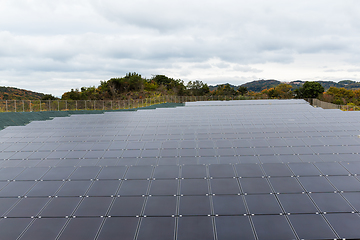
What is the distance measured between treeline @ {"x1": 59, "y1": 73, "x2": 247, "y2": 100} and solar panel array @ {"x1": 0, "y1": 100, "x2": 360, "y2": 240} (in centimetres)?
9182

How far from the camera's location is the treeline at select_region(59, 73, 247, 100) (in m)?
109

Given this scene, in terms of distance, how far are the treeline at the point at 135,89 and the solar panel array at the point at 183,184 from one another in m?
91.8

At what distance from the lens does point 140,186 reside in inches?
428

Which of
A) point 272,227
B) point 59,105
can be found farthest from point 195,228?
point 59,105

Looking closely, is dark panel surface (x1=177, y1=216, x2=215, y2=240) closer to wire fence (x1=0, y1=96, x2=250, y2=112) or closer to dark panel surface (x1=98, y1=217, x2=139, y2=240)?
Result: dark panel surface (x1=98, y1=217, x2=139, y2=240)

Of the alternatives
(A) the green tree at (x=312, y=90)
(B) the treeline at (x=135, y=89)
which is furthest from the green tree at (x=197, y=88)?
(A) the green tree at (x=312, y=90)

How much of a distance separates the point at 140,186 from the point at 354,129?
55.3 ft

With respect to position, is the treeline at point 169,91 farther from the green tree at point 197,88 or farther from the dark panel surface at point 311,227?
the dark panel surface at point 311,227

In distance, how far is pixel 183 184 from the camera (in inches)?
427

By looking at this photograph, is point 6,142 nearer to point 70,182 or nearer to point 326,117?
point 70,182

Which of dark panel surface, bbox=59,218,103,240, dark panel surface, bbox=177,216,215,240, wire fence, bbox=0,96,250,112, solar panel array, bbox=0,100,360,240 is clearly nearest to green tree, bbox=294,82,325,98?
wire fence, bbox=0,96,250,112

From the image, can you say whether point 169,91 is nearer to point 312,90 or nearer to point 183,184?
point 312,90

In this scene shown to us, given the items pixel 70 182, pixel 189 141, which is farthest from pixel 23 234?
pixel 189 141

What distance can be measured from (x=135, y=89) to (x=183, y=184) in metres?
111
